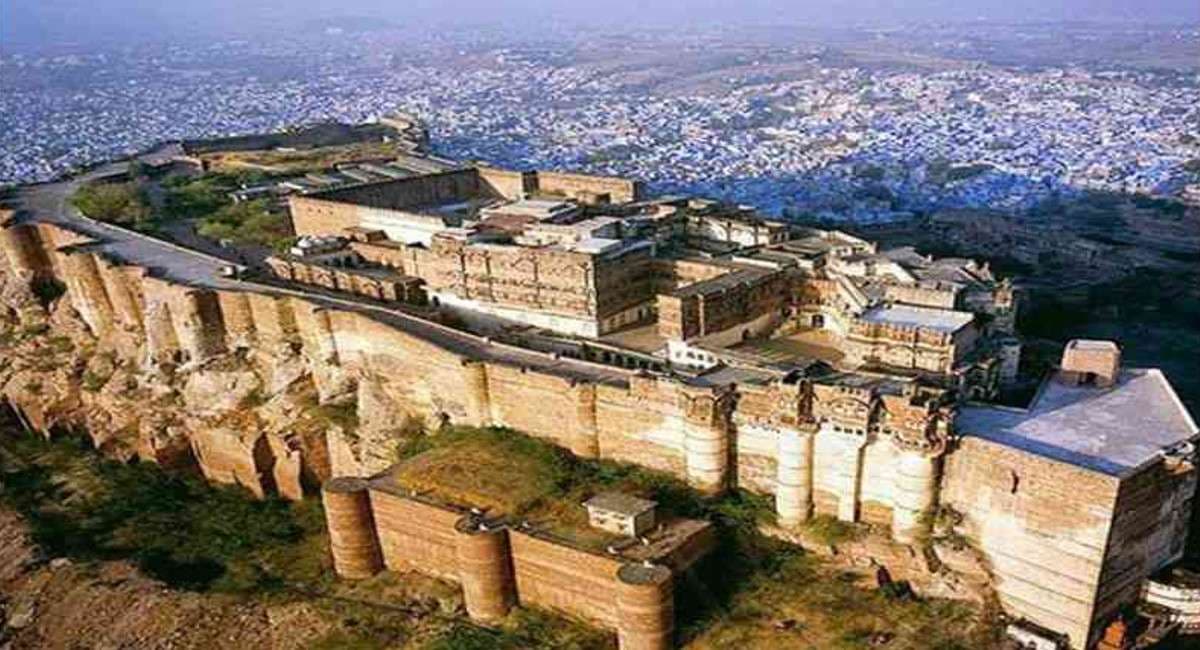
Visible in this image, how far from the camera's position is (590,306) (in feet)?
89.0

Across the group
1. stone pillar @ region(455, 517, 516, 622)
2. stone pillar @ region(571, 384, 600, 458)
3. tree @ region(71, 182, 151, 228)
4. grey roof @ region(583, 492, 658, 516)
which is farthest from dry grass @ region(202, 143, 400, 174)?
grey roof @ region(583, 492, 658, 516)

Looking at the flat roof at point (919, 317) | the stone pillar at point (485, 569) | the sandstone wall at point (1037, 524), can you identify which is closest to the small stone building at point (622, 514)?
the stone pillar at point (485, 569)

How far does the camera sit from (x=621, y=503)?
1991 cm

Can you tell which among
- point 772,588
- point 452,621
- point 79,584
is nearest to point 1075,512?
point 772,588

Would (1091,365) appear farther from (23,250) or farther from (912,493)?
(23,250)

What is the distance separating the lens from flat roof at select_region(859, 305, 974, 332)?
22047 millimetres

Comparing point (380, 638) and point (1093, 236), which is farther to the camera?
point (1093, 236)

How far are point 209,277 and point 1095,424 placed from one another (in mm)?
25790

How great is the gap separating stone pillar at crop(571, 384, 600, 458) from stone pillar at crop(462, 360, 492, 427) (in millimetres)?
2571

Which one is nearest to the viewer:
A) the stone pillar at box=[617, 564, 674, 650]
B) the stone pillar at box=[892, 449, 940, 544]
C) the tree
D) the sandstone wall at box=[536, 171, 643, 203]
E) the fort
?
the stone pillar at box=[617, 564, 674, 650]

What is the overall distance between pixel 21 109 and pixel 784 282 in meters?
143

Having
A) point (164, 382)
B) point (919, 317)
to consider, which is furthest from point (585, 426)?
point (164, 382)

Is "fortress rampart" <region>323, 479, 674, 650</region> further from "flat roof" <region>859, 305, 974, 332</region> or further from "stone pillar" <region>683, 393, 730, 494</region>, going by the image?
"flat roof" <region>859, 305, 974, 332</region>

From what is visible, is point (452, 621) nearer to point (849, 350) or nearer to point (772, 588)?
point (772, 588)
